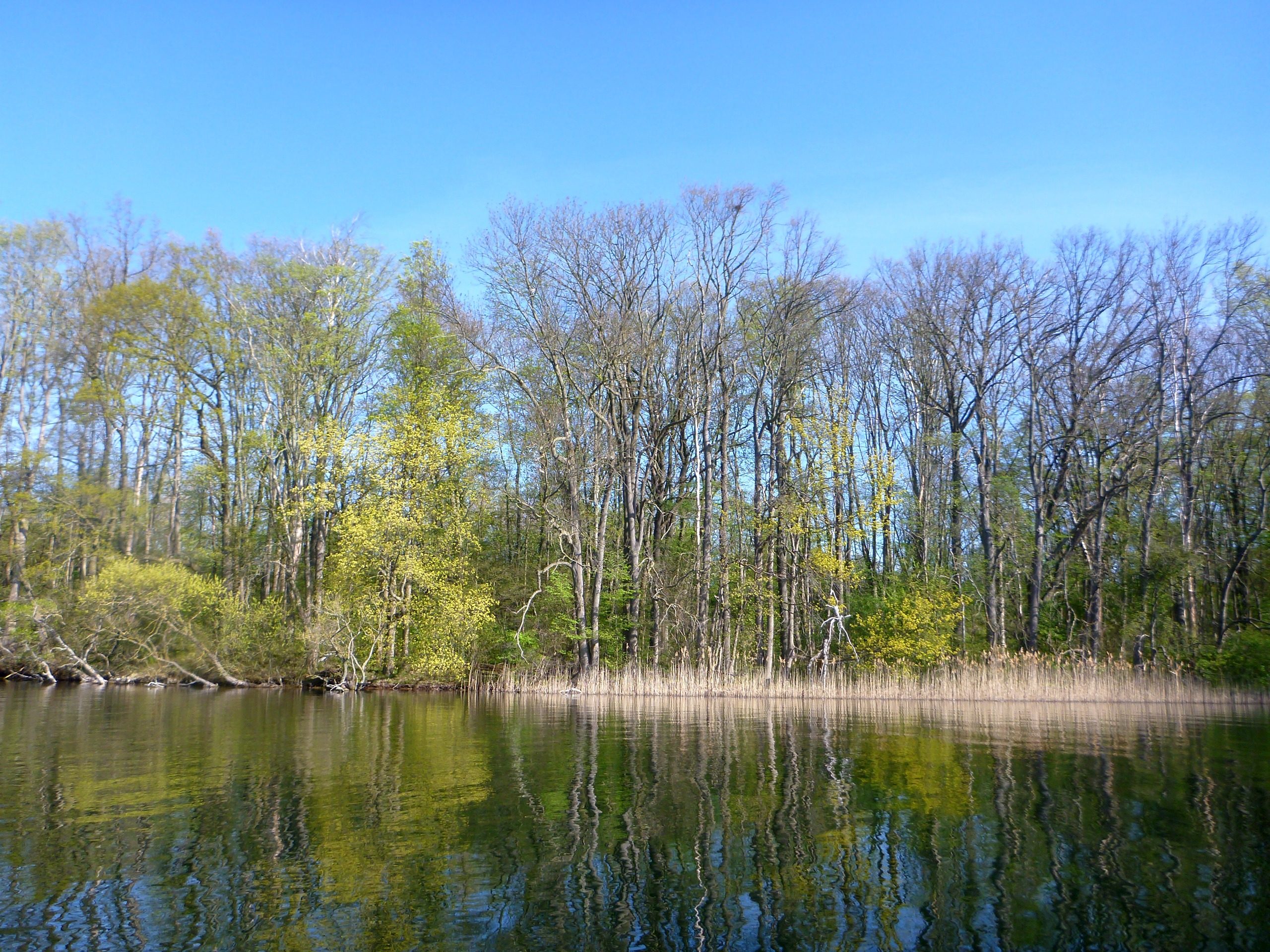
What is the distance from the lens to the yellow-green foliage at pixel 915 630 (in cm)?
2680

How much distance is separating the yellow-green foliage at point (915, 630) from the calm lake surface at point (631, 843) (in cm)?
1269

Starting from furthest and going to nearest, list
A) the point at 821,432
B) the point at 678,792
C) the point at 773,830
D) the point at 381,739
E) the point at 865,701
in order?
the point at 821,432, the point at 865,701, the point at 381,739, the point at 678,792, the point at 773,830

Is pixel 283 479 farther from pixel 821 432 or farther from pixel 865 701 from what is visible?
pixel 865 701

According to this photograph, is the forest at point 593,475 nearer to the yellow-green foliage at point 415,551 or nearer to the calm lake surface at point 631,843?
the yellow-green foliage at point 415,551

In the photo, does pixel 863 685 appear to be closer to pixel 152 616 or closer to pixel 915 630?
pixel 915 630

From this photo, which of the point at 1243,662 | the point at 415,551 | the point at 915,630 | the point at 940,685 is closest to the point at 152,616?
the point at 415,551

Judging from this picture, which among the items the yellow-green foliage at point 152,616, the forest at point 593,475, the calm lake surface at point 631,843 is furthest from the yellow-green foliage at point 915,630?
the yellow-green foliage at point 152,616

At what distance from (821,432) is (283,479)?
20894 millimetres

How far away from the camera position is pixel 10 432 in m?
32.2

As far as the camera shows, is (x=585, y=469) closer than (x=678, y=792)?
No

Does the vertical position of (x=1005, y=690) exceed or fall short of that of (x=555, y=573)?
it falls short

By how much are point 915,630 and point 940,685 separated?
3855 mm

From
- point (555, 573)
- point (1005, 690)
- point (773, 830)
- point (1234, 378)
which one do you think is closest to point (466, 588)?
point (555, 573)

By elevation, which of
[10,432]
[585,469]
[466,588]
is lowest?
[466,588]
